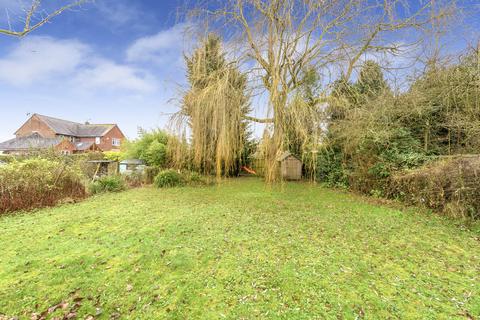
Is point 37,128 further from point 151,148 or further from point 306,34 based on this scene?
point 306,34

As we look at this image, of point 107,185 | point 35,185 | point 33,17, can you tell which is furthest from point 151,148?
point 33,17

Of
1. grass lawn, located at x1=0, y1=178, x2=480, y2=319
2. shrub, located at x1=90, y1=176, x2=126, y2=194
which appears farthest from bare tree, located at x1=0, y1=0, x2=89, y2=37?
shrub, located at x1=90, y1=176, x2=126, y2=194

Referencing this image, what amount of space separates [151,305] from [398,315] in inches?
83.9

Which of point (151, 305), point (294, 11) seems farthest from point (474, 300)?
point (294, 11)

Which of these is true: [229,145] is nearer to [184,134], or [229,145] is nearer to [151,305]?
[184,134]

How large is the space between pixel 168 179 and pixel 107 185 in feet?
6.73

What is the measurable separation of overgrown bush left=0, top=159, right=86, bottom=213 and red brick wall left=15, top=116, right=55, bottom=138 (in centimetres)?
2150

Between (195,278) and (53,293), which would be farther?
(195,278)

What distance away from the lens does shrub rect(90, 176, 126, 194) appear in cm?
705

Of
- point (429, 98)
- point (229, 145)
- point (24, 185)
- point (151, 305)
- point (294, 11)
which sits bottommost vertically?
point (151, 305)

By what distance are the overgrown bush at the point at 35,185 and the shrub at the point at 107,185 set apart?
0.35m

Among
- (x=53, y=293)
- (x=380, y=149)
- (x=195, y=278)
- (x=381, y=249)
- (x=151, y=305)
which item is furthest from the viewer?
(x=380, y=149)

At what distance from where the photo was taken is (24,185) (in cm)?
546

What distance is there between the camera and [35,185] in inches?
222
